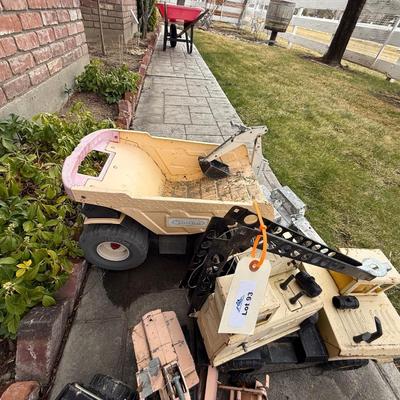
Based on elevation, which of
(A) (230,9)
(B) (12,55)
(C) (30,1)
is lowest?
(A) (230,9)

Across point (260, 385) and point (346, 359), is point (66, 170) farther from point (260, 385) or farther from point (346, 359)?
point (346, 359)

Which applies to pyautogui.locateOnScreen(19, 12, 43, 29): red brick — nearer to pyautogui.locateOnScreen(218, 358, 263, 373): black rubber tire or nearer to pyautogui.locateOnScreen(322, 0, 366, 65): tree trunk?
pyautogui.locateOnScreen(218, 358, 263, 373): black rubber tire

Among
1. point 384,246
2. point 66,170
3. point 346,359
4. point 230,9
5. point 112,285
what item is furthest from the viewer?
point 230,9

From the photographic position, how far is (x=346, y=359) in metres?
1.47

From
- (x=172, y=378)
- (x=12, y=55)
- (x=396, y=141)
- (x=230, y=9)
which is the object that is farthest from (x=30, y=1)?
(x=230, y=9)

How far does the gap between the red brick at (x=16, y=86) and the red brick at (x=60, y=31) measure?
0.90 m

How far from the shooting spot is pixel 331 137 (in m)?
4.50

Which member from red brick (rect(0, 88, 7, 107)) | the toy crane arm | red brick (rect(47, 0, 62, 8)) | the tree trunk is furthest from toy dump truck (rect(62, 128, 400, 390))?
the tree trunk

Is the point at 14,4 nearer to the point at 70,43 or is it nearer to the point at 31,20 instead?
the point at 31,20

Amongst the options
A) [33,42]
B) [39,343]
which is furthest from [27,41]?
[39,343]

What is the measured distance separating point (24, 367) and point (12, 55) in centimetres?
237

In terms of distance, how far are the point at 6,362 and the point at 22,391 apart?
25 centimetres

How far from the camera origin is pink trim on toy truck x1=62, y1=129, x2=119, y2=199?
154 centimetres

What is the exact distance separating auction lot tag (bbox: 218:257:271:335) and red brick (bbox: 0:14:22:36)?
2577 mm
